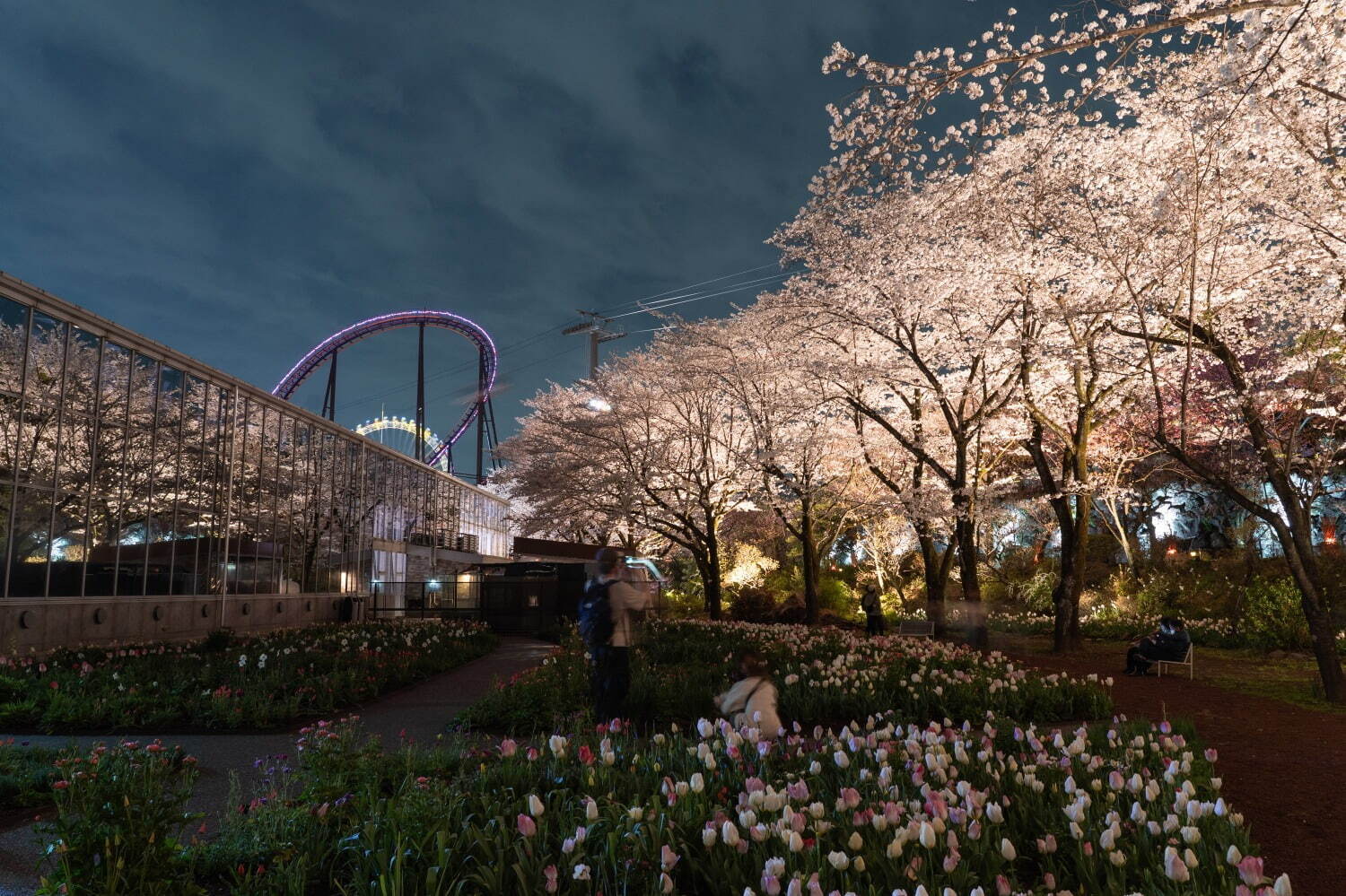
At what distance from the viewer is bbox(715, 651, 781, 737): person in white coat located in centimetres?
650

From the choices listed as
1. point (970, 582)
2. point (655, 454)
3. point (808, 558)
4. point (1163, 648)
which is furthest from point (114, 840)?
point (655, 454)

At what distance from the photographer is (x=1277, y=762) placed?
24.3 feet

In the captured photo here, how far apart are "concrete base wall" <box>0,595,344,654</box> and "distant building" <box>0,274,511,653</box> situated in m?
0.04

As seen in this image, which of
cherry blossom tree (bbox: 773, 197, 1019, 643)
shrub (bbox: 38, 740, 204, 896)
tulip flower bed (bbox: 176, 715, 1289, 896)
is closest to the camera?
tulip flower bed (bbox: 176, 715, 1289, 896)

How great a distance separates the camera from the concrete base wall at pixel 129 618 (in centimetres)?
1505

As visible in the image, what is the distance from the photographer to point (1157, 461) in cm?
3117

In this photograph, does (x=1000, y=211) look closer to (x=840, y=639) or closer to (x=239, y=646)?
(x=840, y=639)

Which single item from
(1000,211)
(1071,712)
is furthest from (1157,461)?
(1071,712)

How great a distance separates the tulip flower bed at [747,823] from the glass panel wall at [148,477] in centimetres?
1401

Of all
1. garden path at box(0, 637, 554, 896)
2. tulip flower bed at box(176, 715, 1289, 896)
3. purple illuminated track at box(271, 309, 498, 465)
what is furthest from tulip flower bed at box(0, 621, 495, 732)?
purple illuminated track at box(271, 309, 498, 465)

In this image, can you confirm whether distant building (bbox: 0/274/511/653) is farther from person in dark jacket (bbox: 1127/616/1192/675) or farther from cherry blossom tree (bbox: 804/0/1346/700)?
person in dark jacket (bbox: 1127/616/1192/675)

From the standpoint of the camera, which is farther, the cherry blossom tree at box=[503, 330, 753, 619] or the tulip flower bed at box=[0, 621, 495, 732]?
the cherry blossom tree at box=[503, 330, 753, 619]

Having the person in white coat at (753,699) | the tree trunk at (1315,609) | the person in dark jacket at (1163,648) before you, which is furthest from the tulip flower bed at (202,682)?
the tree trunk at (1315,609)

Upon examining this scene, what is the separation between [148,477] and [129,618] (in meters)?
3.25
